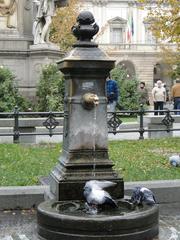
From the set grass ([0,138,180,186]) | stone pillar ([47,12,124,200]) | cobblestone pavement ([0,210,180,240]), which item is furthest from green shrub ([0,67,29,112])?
stone pillar ([47,12,124,200])

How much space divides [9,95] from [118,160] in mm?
9489

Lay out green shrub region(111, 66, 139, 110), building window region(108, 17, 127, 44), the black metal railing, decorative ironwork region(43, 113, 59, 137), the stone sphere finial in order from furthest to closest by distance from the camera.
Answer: building window region(108, 17, 127, 44)
green shrub region(111, 66, 139, 110)
the black metal railing
decorative ironwork region(43, 113, 59, 137)
the stone sphere finial

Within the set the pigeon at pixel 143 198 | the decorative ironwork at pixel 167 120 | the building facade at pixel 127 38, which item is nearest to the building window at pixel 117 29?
the building facade at pixel 127 38

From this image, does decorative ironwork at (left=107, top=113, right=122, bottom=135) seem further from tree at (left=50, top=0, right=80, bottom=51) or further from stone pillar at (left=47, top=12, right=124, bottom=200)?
tree at (left=50, top=0, right=80, bottom=51)

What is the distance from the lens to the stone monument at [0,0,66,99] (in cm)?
2147

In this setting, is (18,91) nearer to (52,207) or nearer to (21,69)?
(21,69)

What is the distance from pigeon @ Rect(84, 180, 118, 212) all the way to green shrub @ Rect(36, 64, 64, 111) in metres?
14.0

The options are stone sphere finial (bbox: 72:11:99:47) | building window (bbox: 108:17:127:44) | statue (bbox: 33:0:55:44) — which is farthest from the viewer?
building window (bbox: 108:17:127:44)

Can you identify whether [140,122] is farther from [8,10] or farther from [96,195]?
[96,195]

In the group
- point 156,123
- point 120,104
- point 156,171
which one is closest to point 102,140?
point 156,171

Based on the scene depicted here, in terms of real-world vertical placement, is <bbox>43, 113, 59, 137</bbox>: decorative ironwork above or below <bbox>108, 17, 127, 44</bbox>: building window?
below

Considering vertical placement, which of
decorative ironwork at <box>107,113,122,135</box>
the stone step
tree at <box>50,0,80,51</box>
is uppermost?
tree at <box>50,0,80,51</box>

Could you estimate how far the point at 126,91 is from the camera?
85.7ft

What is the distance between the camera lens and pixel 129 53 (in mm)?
Answer: 78000
